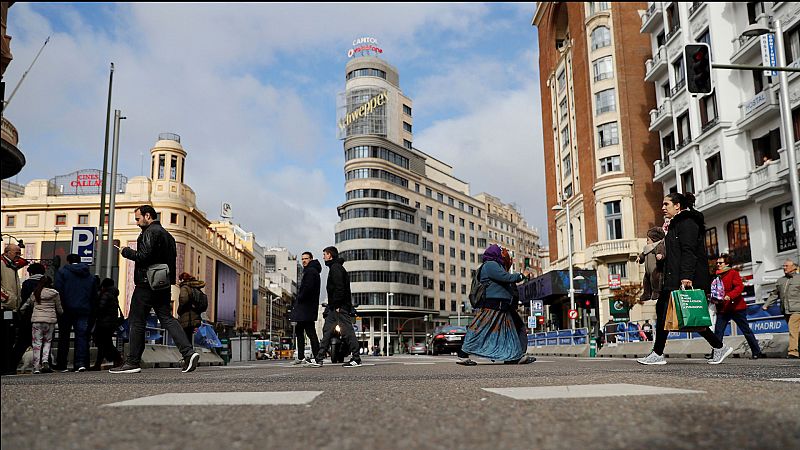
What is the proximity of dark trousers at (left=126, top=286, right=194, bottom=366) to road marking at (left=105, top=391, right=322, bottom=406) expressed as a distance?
4468 mm

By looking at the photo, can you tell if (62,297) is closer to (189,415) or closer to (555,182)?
(189,415)

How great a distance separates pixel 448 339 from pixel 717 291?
1898cm

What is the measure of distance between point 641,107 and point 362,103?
57.9m

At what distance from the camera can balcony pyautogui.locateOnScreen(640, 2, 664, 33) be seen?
35.4 m

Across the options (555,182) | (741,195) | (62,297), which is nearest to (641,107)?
(555,182)

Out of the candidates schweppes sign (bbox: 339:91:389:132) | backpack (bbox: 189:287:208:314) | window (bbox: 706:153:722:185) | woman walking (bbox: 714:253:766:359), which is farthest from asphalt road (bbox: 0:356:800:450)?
schweppes sign (bbox: 339:91:389:132)

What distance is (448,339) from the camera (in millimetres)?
29578

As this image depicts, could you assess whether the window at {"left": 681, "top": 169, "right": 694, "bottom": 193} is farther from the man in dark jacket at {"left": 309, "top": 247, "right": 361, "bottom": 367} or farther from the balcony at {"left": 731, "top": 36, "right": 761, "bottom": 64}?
the man in dark jacket at {"left": 309, "top": 247, "right": 361, "bottom": 367}

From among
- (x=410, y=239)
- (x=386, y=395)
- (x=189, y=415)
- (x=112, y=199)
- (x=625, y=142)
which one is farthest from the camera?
(x=410, y=239)

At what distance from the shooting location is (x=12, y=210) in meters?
73.7

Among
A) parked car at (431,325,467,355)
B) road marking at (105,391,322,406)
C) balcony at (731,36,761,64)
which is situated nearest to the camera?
road marking at (105,391,322,406)

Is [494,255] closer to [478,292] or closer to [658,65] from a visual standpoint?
[478,292]

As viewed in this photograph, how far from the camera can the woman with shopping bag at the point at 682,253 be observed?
8.20 m

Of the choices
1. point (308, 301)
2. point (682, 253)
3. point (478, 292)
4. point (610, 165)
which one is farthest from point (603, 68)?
point (682, 253)
